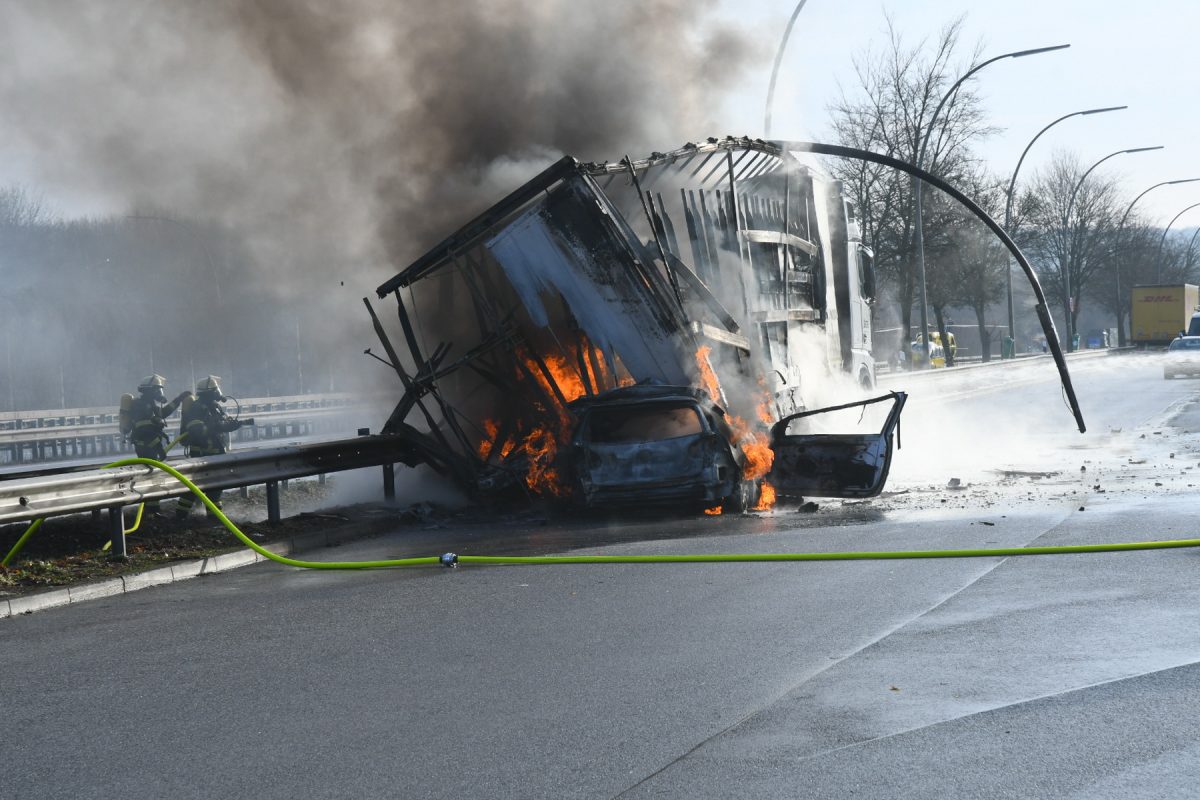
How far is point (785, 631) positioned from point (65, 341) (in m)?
30.9

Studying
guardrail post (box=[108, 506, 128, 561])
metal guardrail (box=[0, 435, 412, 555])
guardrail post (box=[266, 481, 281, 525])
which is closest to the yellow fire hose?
metal guardrail (box=[0, 435, 412, 555])

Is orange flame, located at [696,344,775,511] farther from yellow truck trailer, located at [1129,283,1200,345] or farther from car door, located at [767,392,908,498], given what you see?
yellow truck trailer, located at [1129,283,1200,345]

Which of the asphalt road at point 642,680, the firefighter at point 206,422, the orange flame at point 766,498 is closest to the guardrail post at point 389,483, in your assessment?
the firefighter at point 206,422

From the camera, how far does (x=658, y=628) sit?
639cm

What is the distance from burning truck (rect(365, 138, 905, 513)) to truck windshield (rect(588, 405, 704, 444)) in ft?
0.05

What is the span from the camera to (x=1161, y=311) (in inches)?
2378

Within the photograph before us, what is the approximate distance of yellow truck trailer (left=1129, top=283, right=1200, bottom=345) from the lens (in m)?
A: 59.4

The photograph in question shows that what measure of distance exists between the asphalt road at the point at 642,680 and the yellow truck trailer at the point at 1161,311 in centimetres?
5554

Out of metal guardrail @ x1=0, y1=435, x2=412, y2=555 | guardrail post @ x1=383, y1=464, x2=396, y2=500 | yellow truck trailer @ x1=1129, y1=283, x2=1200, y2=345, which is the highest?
→ yellow truck trailer @ x1=1129, y1=283, x2=1200, y2=345

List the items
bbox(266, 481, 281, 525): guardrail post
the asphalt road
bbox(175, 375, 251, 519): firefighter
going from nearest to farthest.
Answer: the asphalt road → bbox(266, 481, 281, 525): guardrail post → bbox(175, 375, 251, 519): firefighter

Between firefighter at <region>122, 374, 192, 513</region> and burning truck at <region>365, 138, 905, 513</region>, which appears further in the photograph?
firefighter at <region>122, 374, 192, 513</region>

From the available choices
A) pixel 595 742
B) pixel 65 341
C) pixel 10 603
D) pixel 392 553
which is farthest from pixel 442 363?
pixel 65 341

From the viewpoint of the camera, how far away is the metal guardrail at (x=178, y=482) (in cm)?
846

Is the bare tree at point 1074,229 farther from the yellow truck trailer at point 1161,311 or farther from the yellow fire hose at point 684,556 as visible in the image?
the yellow fire hose at point 684,556
